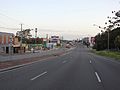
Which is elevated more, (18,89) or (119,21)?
(119,21)

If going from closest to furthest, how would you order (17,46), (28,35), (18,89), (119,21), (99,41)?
1. (18,89)
2. (119,21)
3. (17,46)
4. (99,41)
5. (28,35)

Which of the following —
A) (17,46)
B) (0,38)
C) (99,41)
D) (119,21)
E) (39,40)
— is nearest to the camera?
(119,21)

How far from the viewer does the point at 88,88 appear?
1139cm

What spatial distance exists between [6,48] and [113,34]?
45476 mm

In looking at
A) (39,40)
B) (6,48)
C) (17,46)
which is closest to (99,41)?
(17,46)

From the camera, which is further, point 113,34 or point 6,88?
point 113,34

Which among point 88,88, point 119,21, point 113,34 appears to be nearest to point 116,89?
point 88,88

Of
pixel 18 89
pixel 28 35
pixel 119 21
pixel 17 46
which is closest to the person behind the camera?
pixel 18 89

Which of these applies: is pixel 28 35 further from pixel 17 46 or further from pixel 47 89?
pixel 47 89

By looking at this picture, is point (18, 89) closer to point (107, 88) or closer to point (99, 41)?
point (107, 88)

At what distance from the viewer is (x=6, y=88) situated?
11.3m

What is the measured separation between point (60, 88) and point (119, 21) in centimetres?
3595

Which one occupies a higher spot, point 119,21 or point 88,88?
point 119,21

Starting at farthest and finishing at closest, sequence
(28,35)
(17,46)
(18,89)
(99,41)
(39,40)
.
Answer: (39,40) → (28,35) → (99,41) → (17,46) → (18,89)
